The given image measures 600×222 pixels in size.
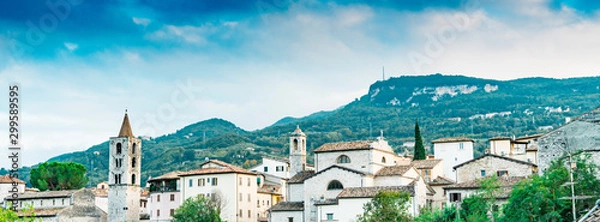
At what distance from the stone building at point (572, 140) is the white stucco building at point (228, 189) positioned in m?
31.1

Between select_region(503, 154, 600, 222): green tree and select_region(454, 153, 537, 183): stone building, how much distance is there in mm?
17706

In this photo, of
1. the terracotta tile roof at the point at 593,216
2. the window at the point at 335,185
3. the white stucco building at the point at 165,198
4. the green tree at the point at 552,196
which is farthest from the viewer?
the white stucco building at the point at 165,198

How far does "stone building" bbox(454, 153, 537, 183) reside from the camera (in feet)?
193

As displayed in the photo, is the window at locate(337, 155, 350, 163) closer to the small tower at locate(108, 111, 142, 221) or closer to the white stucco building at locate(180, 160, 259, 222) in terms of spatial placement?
the white stucco building at locate(180, 160, 259, 222)

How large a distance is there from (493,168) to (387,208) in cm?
1272

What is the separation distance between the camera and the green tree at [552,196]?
37000 mm

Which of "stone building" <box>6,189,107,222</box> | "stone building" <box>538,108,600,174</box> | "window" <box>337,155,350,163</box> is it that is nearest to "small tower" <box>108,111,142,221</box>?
"stone building" <box>6,189,107,222</box>

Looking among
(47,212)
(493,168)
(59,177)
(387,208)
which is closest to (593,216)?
(387,208)

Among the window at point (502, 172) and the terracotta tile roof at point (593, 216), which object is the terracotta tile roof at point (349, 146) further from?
the terracotta tile roof at point (593, 216)

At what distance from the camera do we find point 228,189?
231 feet

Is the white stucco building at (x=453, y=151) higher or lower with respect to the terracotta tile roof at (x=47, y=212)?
higher

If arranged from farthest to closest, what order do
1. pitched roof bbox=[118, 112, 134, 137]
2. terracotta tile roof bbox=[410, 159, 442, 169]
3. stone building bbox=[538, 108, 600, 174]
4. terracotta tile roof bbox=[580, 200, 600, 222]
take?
pitched roof bbox=[118, 112, 134, 137] < terracotta tile roof bbox=[410, 159, 442, 169] < stone building bbox=[538, 108, 600, 174] < terracotta tile roof bbox=[580, 200, 600, 222]

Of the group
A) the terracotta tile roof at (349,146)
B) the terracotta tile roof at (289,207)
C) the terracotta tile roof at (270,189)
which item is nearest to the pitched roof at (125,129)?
the terracotta tile roof at (270,189)

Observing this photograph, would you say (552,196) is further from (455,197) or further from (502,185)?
(455,197)
